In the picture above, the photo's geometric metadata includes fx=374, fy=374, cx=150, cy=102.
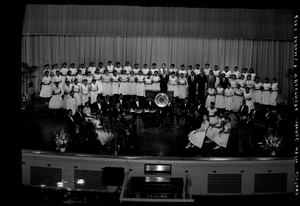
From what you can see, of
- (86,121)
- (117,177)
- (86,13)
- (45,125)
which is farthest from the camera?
(86,13)

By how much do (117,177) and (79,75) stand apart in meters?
6.39

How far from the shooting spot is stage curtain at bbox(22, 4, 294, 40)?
17328mm

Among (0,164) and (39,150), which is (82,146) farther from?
(0,164)

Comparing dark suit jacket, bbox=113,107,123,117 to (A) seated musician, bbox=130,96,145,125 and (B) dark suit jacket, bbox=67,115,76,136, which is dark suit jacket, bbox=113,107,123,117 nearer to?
(A) seated musician, bbox=130,96,145,125

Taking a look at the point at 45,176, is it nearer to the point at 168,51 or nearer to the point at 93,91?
the point at 93,91

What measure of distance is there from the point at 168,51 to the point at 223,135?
7708mm

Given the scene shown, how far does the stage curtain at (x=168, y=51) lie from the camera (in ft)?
58.3

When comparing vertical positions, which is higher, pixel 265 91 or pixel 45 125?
pixel 265 91

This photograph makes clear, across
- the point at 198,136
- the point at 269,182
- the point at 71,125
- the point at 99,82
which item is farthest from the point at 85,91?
the point at 269,182

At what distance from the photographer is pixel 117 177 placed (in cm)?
987

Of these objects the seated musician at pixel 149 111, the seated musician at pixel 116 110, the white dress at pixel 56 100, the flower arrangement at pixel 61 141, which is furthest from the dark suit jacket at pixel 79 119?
the white dress at pixel 56 100

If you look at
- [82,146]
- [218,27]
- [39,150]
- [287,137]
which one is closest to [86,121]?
[82,146]

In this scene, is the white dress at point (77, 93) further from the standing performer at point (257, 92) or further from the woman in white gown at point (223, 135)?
the standing performer at point (257, 92)

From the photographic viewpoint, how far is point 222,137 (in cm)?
1109
